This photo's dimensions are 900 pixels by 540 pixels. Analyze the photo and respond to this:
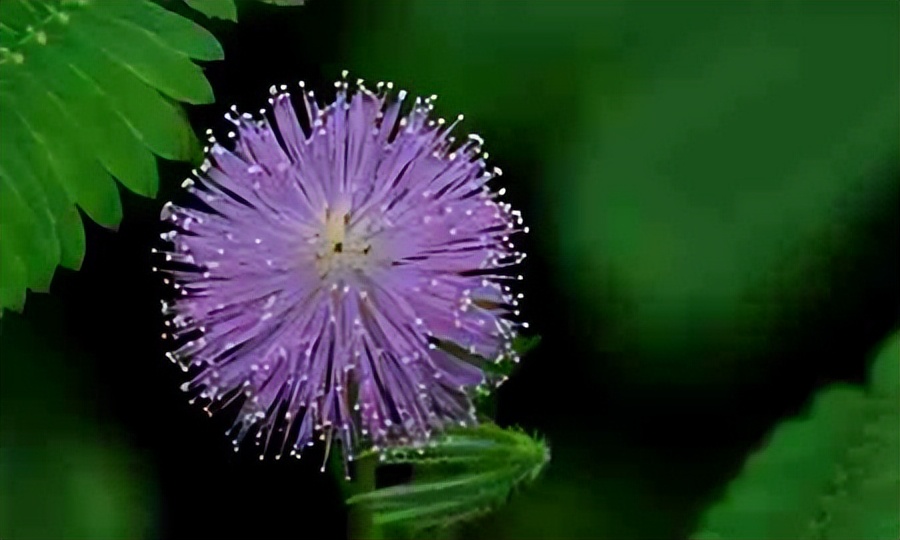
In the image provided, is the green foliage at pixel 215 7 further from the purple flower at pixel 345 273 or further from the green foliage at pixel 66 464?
the green foliage at pixel 66 464

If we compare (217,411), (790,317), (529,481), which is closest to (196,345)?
(217,411)

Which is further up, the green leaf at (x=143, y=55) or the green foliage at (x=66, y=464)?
the green leaf at (x=143, y=55)

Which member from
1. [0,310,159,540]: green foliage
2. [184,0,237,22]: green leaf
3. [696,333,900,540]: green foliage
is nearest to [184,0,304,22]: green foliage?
[184,0,237,22]: green leaf

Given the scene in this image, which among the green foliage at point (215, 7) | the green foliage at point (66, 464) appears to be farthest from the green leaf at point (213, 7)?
the green foliage at point (66, 464)

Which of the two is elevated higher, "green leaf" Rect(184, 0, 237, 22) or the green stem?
"green leaf" Rect(184, 0, 237, 22)

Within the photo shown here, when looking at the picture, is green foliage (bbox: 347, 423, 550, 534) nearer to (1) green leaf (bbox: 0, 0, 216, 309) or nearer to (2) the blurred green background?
(2) the blurred green background

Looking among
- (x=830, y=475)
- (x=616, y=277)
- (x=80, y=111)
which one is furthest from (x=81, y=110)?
(x=830, y=475)

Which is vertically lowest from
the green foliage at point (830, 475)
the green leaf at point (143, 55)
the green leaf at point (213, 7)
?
the green foliage at point (830, 475)
